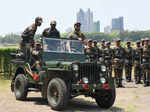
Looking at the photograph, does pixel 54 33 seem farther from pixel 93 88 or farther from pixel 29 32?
pixel 93 88

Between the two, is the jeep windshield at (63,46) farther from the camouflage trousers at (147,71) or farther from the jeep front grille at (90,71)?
the camouflage trousers at (147,71)

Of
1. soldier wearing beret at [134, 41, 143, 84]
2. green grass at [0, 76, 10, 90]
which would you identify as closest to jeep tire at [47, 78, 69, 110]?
green grass at [0, 76, 10, 90]

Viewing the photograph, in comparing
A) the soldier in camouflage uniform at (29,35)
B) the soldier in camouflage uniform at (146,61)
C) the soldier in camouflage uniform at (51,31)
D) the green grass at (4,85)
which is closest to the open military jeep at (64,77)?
the soldier in camouflage uniform at (29,35)

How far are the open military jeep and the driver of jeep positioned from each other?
0.38 feet

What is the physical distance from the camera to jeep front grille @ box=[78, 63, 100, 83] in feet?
26.9

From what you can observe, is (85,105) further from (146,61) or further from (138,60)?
(138,60)

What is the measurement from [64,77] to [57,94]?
1.57ft

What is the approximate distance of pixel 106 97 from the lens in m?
8.83

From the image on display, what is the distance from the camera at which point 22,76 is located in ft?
32.2

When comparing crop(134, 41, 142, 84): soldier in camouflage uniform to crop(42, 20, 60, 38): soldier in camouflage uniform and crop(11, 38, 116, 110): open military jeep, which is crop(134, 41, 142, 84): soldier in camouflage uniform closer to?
crop(11, 38, 116, 110): open military jeep

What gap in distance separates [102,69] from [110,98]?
87 cm

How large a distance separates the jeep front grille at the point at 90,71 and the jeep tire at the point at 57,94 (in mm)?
561

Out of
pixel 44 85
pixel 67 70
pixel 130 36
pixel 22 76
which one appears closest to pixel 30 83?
pixel 22 76

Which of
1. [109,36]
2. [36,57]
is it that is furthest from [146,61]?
[109,36]
